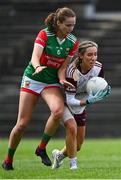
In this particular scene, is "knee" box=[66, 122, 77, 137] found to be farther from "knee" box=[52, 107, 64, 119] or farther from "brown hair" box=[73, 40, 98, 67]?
"brown hair" box=[73, 40, 98, 67]

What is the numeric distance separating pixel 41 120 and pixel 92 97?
584 inches

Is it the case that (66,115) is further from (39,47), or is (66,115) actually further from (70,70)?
(39,47)

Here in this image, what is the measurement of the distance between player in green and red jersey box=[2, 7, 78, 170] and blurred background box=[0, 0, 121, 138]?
13.6 meters

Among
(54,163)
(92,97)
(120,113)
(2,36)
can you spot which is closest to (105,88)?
(92,97)

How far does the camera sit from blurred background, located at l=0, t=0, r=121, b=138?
26.8 m

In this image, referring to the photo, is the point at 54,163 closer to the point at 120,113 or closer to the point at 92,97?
the point at 92,97

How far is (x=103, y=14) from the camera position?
3244 centimetres

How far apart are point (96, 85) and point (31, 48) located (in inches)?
Answer: 689

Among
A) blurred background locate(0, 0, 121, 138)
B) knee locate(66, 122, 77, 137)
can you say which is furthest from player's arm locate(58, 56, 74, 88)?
blurred background locate(0, 0, 121, 138)

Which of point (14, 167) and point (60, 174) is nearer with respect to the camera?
point (60, 174)

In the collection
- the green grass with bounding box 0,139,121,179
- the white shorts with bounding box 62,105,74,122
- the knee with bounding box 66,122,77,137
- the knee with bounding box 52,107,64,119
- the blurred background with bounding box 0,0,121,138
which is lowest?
the blurred background with bounding box 0,0,121,138

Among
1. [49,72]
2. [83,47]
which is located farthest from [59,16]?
[49,72]

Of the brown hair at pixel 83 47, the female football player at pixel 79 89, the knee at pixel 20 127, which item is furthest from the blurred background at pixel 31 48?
the brown hair at pixel 83 47

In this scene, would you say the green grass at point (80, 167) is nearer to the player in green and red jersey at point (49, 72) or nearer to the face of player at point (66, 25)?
the player in green and red jersey at point (49, 72)
